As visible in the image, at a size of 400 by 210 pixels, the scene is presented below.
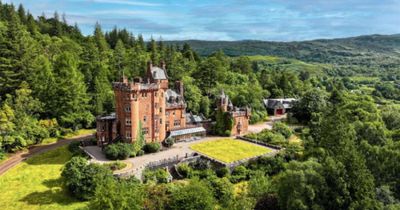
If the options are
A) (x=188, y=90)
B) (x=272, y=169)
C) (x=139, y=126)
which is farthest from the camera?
(x=188, y=90)

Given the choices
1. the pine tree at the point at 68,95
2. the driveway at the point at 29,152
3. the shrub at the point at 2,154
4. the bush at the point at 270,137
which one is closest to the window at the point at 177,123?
the bush at the point at 270,137

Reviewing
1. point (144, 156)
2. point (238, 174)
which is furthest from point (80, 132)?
point (238, 174)

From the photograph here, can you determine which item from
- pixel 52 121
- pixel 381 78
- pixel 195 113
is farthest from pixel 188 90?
pixel 381 78

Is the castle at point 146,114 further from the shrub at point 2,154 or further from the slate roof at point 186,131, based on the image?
the shrub at point 2,154

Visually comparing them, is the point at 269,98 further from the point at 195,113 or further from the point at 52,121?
the point at 52,121

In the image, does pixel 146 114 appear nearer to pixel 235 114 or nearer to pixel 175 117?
pixel 175 117
